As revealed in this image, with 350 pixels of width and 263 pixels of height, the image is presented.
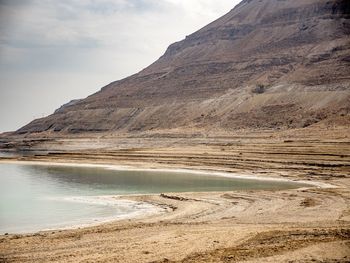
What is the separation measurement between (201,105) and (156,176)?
→ 68658mm

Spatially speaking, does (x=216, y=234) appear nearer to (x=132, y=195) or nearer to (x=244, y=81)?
(x=132, y=195)

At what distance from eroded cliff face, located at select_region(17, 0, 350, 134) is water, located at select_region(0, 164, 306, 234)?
41682 mm

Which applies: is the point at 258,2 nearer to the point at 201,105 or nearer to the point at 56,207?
the point at 201,105

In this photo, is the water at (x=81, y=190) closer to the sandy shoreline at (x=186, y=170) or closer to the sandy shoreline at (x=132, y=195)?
the sandy shoreline at (x=132, y=195)

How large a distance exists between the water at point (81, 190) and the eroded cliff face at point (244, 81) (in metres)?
41.7

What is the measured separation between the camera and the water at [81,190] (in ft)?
78.6

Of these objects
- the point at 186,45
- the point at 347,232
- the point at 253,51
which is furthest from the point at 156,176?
the point at 186,45

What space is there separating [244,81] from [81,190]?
90.0m

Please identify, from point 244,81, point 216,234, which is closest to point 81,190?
point 216,234

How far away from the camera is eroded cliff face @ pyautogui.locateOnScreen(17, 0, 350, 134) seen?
91531mm

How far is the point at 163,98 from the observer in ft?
431

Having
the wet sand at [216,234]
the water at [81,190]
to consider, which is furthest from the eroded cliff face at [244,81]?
the wet sand at [216,234]

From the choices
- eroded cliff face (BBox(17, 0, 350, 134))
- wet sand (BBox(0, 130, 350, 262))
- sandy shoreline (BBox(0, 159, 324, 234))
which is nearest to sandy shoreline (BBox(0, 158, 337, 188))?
sandy shoreline (BBox(0, 159, 324, 234))

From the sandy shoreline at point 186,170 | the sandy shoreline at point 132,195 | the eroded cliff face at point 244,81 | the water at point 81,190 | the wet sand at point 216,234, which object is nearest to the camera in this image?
the wet sand at point 216,234
